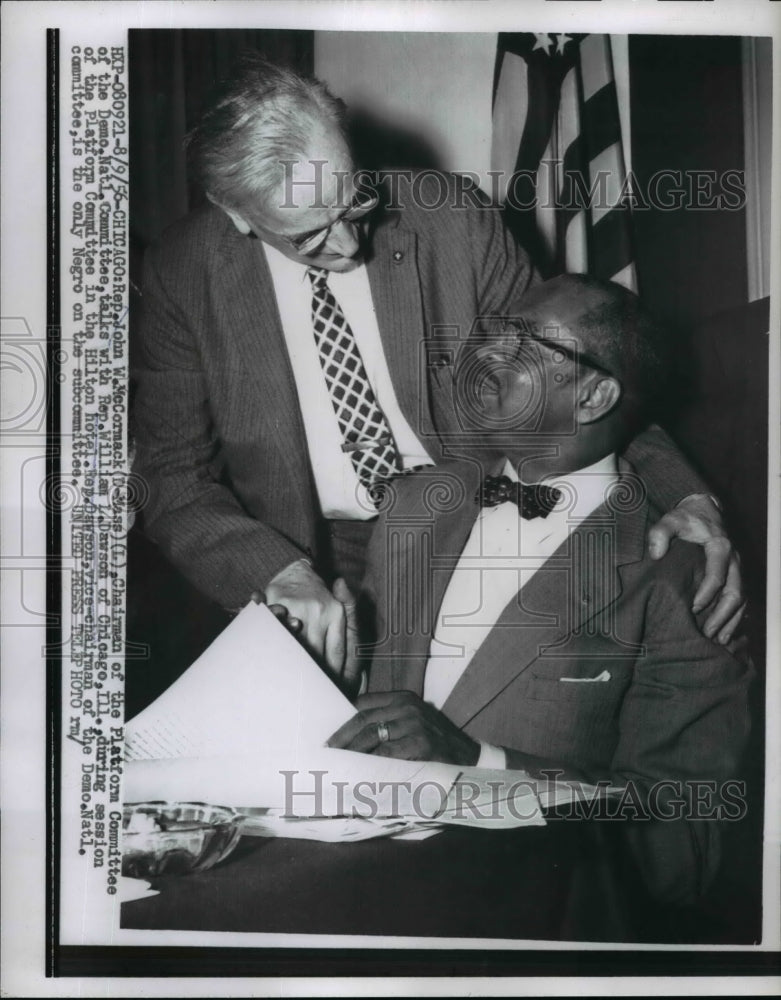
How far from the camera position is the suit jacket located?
2010 mm

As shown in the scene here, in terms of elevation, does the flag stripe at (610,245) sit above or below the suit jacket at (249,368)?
above

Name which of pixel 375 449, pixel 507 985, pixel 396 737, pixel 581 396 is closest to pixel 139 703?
pixel 396 737

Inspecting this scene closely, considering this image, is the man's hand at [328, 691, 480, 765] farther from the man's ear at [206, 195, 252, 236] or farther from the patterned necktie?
the man's ear at [206, 195, 252, 236]

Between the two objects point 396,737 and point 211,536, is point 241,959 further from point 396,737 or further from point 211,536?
point 211,536

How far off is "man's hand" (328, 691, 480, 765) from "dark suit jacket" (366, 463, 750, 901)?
0.03 metres

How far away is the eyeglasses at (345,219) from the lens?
1999 mm

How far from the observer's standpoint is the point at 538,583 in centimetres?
201

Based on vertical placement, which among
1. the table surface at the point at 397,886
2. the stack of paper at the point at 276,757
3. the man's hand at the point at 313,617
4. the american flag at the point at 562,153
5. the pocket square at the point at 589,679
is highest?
the american flag at the point at 562,153

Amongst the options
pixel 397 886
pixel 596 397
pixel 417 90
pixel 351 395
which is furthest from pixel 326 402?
pixel 397 886

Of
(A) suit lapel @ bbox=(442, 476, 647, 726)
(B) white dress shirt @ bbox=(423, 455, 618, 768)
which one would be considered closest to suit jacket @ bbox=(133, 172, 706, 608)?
(B) white dress shirt @ bbox=(423, 455, 618, 768)

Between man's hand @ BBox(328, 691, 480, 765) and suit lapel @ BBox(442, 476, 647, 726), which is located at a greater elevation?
suit lapel @ BBox(442, 476, 647, 726)

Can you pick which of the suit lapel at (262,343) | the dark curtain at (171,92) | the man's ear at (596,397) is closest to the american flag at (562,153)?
the man's ear at (596,397)

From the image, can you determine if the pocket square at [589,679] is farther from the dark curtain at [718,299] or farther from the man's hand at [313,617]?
the man's hand at [313,617]

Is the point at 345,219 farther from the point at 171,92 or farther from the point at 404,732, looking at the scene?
the point at 404,732
